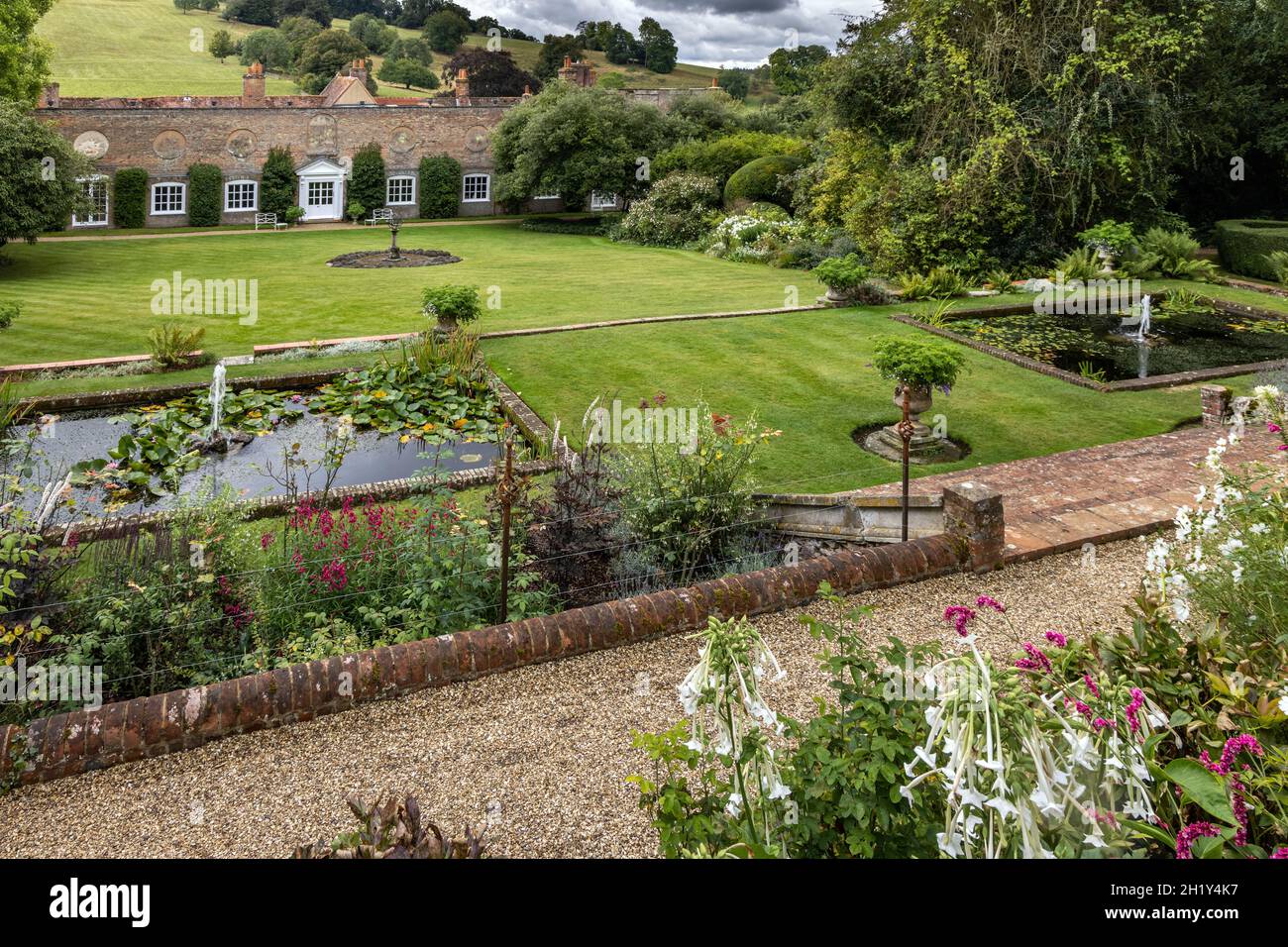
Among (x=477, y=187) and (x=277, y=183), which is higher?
(x=477, y=187)

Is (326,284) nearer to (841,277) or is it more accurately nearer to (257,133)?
(841,277)

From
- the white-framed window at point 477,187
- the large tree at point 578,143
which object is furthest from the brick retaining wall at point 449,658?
the white-framed window at point 477,187

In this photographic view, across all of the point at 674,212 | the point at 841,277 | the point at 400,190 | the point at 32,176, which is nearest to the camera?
the point at 841,277

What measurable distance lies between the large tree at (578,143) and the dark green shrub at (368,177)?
4569 mm

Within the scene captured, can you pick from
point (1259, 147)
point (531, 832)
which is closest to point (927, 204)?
Result: point (1259, 147)

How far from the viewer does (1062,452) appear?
28.9ft

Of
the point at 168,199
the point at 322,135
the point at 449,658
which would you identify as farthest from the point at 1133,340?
the point at 168,199

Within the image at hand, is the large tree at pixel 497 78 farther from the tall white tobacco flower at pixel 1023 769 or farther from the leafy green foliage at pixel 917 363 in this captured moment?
the tall white tobacco flower at pixel 1023 769

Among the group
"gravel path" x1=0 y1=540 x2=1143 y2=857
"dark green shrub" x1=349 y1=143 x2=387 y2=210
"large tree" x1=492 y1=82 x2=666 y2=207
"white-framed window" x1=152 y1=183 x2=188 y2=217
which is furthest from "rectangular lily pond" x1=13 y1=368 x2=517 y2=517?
"dark green shrub" x1=349 y1=143 x2=387 y2=210

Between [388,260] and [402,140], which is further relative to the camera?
[402,140]

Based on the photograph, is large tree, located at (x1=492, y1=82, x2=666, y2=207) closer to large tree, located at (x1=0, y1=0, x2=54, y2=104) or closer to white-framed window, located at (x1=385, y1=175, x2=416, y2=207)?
white-framed window, located at (x1=385, y1=175, x2=416, y2=207)

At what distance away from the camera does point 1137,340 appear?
540 inches

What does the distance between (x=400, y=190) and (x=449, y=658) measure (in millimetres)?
32142
